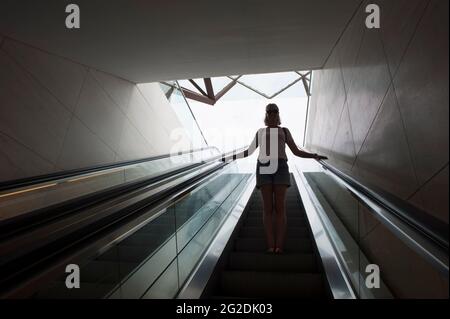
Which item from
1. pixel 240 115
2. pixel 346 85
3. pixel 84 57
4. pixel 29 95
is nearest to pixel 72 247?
pixel 29 95

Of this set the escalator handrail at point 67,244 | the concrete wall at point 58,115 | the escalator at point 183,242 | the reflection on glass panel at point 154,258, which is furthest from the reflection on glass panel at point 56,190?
the escalator handrail at point 67,244

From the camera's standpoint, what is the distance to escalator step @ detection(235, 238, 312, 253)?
3.77 metres

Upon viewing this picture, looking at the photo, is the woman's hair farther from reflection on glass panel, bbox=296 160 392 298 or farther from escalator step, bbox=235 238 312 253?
escalator step, bbox=235 238 312 253

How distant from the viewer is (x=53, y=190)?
398 cm

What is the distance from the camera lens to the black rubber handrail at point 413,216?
152cm

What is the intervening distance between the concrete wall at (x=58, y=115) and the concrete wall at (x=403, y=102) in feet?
15.0

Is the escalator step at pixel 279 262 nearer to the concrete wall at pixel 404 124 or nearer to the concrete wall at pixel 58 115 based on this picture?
the concrete wall at pixel 404 124

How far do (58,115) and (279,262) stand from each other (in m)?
4.41

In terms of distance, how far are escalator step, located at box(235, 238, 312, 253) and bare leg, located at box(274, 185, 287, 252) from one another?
1.21ft

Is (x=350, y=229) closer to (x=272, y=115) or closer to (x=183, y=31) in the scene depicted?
(x=272, y=115)

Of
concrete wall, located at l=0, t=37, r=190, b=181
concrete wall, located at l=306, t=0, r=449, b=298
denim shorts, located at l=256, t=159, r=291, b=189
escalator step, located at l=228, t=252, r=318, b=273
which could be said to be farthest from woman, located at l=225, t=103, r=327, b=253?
Result: concrete wall, located at l=0, t=37, r=190, b=181

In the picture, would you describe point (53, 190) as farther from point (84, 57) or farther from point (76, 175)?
point (84, 57)

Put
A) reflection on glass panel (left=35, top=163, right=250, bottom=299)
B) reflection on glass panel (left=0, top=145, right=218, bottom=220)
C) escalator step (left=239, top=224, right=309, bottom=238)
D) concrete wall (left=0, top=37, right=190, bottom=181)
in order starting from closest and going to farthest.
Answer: reflection on glass panel (left=35, top=163, right=250, bottom=299), reflection on glass panel (left=0, top=145, right=218, bottom=220), escalator step (left=239, top=224, right=309, bottom=238), concrete wall (left=0, top=37, right=190, bottom=181)

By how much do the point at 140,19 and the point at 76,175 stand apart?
2.41 m
